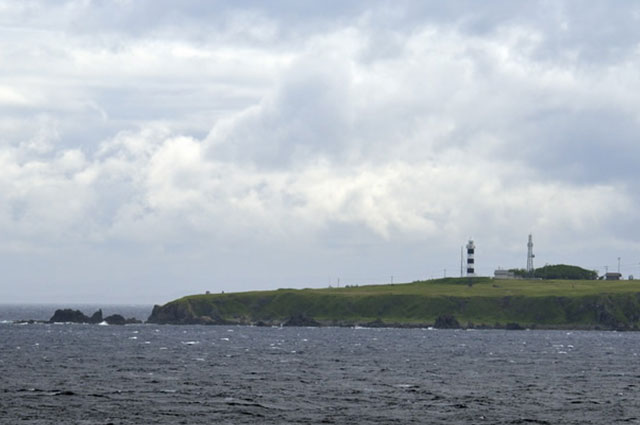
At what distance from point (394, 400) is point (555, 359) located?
62308 millimetres

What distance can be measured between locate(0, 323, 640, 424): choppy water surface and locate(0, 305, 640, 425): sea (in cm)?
A: 14

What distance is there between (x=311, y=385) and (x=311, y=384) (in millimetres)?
940

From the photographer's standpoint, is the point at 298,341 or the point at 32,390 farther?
the point at 298,341

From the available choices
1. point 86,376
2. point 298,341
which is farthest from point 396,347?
point 86,376

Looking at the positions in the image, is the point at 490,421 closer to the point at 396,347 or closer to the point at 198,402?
the point at 198,402

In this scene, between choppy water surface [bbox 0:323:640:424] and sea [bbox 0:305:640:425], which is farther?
choppy water surface [bbox 0:323:640:424]

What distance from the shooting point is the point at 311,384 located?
319 feet

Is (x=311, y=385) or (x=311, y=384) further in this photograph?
(x=311, y=384)

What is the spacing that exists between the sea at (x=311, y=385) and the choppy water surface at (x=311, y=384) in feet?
0.46

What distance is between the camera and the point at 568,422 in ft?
239

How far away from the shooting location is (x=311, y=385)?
316ft

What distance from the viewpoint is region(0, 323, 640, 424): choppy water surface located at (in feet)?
244

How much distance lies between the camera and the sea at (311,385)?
7419 centimetres

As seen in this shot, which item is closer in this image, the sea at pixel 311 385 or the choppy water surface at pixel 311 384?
the sea at pixel 311 385
